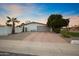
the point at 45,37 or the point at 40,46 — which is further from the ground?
the point at 45,37

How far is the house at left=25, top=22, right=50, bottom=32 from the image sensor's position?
135 inches

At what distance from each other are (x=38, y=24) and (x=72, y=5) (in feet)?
2.06

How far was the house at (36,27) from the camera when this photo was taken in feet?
11.3

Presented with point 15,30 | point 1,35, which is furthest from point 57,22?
point 1,35

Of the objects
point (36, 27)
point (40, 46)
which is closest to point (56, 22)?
point (36, 27)

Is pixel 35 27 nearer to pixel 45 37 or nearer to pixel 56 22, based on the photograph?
pixel 45 37

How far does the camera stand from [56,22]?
134 inches

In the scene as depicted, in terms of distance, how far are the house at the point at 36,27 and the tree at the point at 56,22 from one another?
0.29 ft

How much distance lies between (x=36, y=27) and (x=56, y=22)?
34cm

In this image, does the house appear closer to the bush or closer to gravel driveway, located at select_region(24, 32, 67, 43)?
gravel driveway, located at select_region(24, 32, 67, 43)

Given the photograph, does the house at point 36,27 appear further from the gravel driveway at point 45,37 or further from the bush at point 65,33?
the bush at point 65,33

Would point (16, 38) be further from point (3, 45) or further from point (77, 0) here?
point (77, 0)

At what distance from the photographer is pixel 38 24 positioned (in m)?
3.46

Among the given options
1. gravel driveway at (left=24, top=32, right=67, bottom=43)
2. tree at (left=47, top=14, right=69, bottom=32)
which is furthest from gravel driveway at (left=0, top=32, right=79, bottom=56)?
tree at (left=47, top=14, right=69, bottom=32)
